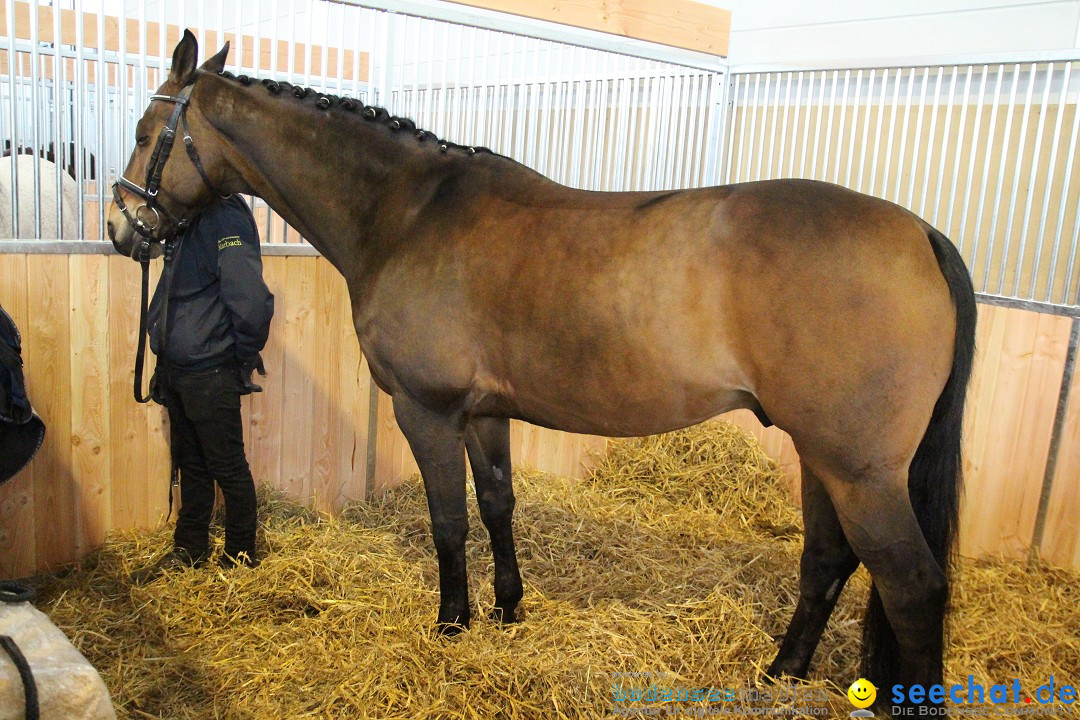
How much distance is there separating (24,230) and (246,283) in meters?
1.30

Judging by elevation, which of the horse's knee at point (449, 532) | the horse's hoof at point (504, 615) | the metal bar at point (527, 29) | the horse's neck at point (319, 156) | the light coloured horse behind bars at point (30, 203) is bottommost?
the horse's hoof at point (504, 615)

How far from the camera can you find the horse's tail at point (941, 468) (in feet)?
6.57

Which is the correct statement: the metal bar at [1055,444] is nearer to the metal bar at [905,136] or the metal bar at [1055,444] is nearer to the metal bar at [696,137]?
the metal bar at [905,136]

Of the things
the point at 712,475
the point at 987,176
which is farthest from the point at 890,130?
the point at 712,475

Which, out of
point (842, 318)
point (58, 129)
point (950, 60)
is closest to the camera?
point (842, 318)

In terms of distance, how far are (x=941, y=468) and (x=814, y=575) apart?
21.3 inches

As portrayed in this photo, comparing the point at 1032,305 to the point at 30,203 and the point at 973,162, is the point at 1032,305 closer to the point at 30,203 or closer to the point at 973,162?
the point at 973,162

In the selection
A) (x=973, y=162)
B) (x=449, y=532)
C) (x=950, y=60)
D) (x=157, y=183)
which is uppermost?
(x=950, y=60)

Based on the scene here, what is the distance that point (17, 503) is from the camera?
9.36 feet

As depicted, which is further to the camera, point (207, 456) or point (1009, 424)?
point (1009, 424)

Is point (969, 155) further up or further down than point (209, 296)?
further up

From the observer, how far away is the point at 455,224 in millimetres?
2453

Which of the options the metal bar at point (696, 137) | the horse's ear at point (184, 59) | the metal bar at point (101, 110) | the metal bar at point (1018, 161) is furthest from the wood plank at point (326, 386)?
the metal bar at point (1018, 161)

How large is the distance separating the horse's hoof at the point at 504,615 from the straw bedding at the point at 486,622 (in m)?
0.06
